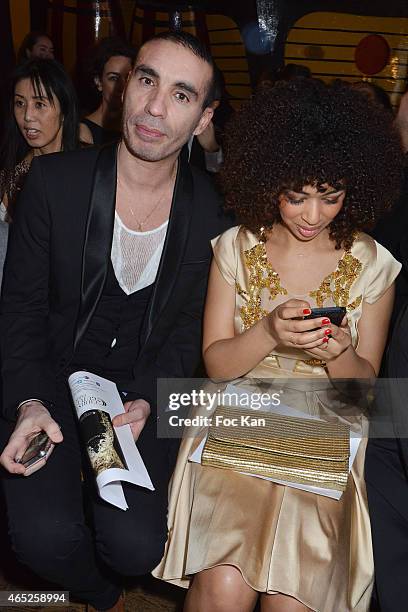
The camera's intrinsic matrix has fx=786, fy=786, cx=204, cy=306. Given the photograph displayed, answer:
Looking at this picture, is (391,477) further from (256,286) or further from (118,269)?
(118,269)

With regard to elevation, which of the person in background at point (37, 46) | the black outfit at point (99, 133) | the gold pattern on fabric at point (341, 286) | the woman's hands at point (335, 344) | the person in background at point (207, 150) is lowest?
the woman's hands at point (335, 344)

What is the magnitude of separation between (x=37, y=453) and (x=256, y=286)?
2.86 ft

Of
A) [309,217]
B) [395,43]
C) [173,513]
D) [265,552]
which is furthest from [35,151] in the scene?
[395,43]

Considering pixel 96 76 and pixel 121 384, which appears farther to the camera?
pixel 96 76

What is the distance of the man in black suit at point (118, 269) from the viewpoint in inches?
99.4

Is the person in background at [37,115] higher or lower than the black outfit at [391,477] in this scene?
higher

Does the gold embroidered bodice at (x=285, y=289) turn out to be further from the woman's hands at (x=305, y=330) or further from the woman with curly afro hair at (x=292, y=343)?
the woman's hands at (x=305, y=330)

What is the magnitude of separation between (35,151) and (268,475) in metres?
2.17

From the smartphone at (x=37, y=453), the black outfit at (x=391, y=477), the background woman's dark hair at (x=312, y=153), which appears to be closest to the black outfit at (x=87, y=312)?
the smartphone at (x=37, y=453)

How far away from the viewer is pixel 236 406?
2.49 m

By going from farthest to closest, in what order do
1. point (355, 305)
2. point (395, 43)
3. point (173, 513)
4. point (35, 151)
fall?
point (395, 43) < point (35, 151) < point (355, 305) < point (173, 513)

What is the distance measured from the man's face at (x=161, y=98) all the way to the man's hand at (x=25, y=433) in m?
0.90

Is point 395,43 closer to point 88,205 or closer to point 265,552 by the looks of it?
point 88,205

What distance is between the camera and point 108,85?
4.94 m
